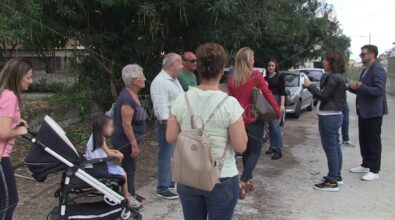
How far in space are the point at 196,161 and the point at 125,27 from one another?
6.05 meters

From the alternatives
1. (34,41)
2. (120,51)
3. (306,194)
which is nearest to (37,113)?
(34,41)

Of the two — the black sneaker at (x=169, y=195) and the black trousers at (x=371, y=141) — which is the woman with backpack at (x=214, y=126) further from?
the black trousers at (x=371, y=141)

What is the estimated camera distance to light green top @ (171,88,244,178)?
2902 mm

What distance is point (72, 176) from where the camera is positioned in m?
4.21

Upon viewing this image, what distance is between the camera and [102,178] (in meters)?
4.44

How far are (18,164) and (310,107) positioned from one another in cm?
1160

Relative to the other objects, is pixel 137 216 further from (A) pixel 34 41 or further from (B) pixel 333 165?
(A) pixel 34 41

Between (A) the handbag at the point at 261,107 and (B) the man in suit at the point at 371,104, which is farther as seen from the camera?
(B) the man in suit at the point at 371,104

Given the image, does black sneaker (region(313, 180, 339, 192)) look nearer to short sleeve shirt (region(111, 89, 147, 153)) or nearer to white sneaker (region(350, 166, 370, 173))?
white sneaker (region(350, 166, 370, 173))

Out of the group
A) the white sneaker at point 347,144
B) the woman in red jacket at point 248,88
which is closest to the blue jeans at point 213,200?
the woman in red jacket at point 248,88

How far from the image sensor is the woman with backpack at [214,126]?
291cm

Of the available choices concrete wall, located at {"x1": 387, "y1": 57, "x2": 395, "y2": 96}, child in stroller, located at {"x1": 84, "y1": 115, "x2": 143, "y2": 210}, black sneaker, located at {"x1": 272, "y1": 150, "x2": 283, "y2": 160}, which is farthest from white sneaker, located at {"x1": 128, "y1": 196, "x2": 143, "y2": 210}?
concrete wall, located at {"x1": 387, "y1": 57, "x2": 395, "y2": 96}

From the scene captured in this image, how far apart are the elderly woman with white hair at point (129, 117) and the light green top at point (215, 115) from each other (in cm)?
186

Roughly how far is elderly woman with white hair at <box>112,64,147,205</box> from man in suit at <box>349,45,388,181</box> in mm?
3007
